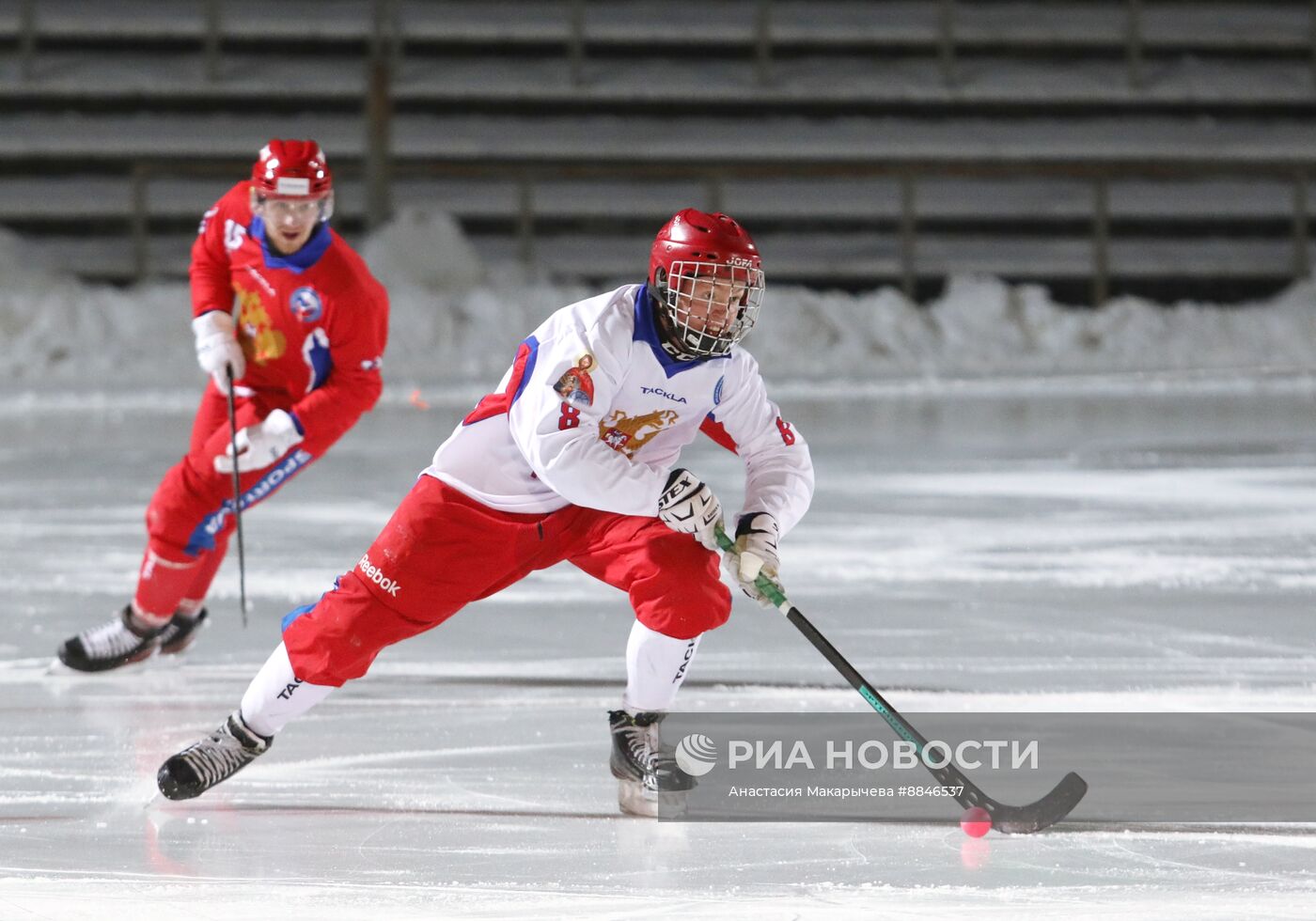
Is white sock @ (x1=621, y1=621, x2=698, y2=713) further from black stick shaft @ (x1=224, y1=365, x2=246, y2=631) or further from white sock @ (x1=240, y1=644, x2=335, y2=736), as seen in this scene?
black stick shaft @ (x1=224, y1=365, x2=246, y2=631)

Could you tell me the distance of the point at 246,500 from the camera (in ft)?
13.7

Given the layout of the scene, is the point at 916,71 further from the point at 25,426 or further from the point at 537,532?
the point at 537,532

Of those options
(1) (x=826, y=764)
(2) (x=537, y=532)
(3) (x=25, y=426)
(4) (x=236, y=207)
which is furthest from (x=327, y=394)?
(3) (x=25, y=426)

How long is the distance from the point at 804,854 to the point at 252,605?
2401 mm

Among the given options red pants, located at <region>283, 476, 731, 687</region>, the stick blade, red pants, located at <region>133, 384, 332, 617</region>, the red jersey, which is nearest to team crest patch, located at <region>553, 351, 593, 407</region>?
red pants, located at <region>283, 476, 731, 687</region>

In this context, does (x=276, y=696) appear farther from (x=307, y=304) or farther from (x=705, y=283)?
(x=307, y=304)

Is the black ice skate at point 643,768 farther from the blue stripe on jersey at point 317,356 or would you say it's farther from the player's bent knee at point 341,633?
the blue stripe on jersey at point 317,356

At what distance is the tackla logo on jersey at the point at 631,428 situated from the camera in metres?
2.99

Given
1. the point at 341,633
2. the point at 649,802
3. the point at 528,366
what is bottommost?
the point at 649,802

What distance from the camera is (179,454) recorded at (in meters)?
7.50

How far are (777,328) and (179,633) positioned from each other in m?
8.71

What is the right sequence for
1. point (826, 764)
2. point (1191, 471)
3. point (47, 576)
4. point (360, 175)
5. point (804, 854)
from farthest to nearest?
point (360, 175), point (1191, 471), point (47, 576), point (826, 764), point (804, 854)

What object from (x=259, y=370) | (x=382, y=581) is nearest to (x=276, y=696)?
(x=382, y=581)

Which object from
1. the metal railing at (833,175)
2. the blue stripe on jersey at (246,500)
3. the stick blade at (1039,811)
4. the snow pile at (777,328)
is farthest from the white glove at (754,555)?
the metal railing at (833,175)
